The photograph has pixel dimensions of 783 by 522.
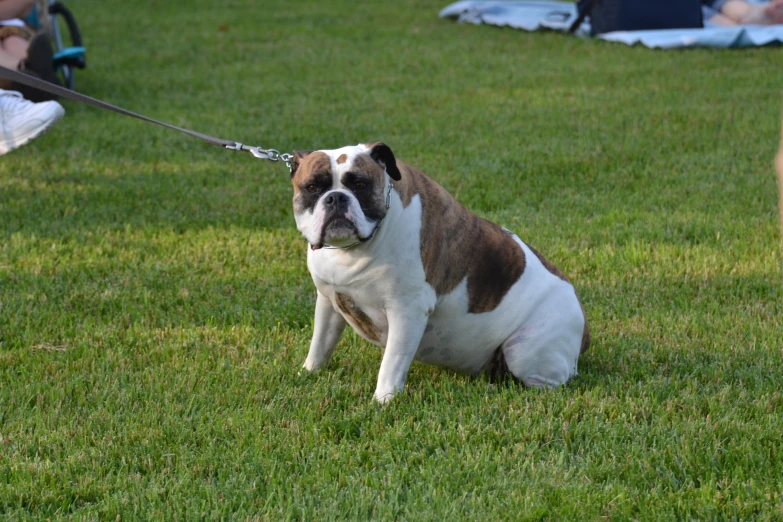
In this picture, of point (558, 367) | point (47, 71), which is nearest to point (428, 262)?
point (558, 367)

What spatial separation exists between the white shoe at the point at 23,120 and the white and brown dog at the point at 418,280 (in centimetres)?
255

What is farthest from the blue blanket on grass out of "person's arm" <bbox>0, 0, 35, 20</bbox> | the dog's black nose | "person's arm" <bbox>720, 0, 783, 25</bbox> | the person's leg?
the dog's black nose

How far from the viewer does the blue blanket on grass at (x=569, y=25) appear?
1088cm

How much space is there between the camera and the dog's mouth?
10.0 feet

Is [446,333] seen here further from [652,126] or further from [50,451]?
[652,126]

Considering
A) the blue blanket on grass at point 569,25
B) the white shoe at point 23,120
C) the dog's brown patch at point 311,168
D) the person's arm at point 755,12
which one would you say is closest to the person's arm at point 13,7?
the white shoe at point 23,120

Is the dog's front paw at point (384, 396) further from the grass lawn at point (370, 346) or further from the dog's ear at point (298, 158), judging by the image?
the dog's ear at point (298, 158)

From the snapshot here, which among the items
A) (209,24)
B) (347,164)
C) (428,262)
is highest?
(347,164)

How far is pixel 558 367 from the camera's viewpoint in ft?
11.8

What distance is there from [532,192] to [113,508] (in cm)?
411

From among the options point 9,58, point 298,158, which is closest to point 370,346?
point 298,158

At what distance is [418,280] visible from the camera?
334 cm

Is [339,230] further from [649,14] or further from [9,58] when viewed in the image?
[649,14]

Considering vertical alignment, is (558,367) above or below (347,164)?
below
